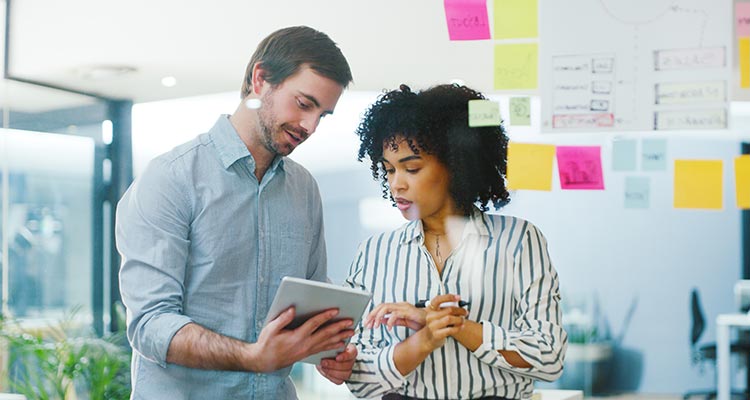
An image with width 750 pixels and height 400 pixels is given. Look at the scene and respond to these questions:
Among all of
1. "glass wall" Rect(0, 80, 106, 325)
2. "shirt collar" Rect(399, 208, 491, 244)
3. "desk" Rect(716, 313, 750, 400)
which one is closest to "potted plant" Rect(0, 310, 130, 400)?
"glass wall" Rect(0, 80, 106, 325)

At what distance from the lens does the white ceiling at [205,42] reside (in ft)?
7.68

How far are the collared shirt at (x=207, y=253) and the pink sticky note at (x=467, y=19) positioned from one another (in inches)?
23.0

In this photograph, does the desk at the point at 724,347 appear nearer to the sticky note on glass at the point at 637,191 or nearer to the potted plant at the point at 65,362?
the sticky note on glass at the point at 637,191

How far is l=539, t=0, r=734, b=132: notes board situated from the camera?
6.89 ft

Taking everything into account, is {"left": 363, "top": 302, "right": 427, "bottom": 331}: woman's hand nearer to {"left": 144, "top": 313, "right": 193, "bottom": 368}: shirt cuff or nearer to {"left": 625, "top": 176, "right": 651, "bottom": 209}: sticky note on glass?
{"left": 144, "top": 313, "right": 193, "bottom": 368}: shirt cuff

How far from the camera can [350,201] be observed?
2.39m

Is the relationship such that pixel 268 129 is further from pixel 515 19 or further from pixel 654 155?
pixel 654 155

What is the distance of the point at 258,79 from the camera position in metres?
2.37

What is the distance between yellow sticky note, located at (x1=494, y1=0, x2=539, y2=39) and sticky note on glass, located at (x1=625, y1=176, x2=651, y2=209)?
0.43m

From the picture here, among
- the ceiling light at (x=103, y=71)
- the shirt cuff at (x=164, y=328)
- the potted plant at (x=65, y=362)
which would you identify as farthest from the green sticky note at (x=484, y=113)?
the potted plant at (x=65, y=362)

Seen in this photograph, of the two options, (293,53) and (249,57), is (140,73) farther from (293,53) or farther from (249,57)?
(293,53)

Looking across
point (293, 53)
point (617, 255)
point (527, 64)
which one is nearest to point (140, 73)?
point (293, 53)

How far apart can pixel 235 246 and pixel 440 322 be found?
1.75 feet

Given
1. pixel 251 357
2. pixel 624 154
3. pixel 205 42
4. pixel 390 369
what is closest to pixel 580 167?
pixel 624 154
